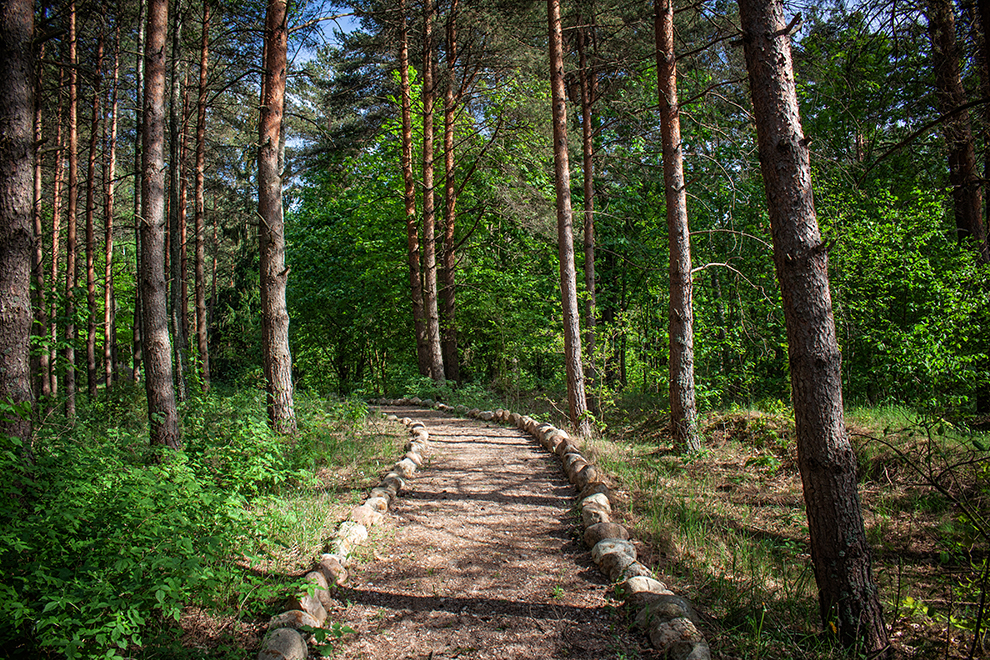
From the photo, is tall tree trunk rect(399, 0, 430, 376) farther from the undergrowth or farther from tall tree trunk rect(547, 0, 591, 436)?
the undergrowth

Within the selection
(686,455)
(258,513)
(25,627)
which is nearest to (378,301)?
(686,455)

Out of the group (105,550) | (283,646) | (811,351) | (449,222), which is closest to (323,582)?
(283,646)

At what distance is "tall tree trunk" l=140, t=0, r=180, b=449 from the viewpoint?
542cm

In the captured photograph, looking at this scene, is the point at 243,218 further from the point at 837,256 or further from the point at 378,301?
the point at 837,256

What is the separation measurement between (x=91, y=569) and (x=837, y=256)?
32.7 ft

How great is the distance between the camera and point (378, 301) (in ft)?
54.9

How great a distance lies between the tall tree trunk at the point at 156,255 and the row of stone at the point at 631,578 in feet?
13.6

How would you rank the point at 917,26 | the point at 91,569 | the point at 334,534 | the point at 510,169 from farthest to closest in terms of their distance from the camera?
the point at 510,169 < the point at 334,534 < the point at 917,26 < the point at 91,569

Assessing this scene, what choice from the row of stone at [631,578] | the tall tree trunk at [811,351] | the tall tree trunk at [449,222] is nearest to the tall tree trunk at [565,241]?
the row of stone at [631,578]

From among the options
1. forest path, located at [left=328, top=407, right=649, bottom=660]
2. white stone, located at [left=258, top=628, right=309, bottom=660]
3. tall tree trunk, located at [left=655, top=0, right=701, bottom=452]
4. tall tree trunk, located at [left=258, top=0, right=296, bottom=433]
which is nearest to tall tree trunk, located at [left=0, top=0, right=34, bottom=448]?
white stone, located at [left=258, top=628, right=309, bottom=660]

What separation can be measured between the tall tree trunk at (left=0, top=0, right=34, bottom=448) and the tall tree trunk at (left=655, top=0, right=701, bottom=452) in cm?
690

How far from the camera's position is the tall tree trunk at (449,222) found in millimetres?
14026

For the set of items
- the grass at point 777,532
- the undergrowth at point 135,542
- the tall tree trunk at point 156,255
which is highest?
the tall tree trunk at point 156,255

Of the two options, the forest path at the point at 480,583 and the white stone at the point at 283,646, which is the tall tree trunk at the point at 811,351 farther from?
the white stone at the point at 283,646
